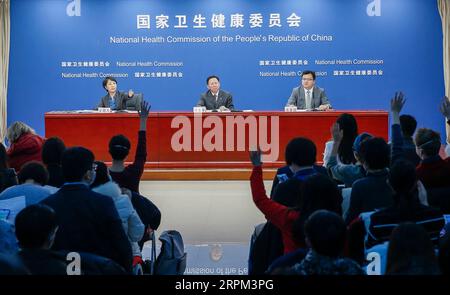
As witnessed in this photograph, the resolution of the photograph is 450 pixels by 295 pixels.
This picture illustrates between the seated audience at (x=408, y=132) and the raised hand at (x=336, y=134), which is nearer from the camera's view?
the raised hand at (x=336, y=134)

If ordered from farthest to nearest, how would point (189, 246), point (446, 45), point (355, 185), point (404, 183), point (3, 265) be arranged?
point (446, 45) < point (189, 246) < point (355, 185) < point (404, 183) < point (3, 265)

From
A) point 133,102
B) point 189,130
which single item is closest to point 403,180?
point 189,130

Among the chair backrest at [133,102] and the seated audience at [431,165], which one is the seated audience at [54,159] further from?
the chair backrest at [133,102]

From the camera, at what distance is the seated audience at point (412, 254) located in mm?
2303

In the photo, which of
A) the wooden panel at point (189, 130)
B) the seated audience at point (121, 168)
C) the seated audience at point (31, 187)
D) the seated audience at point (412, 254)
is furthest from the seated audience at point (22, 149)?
the wooden panel at point (189, 130)

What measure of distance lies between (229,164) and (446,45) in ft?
13.2

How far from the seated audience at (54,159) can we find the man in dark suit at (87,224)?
113cm

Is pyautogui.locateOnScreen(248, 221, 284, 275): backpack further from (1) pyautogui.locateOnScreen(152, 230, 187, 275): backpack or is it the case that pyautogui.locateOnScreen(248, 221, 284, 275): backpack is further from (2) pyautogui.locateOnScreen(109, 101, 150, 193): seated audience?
(2) pyautogui.locateOnScreen(109, 101, 150, 193): seated audience

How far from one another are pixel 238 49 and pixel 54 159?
682 cm

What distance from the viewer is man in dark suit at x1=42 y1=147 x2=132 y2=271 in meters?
2.92

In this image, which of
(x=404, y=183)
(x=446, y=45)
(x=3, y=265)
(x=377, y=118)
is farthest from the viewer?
(x=446, y=45)

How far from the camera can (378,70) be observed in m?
10.6
